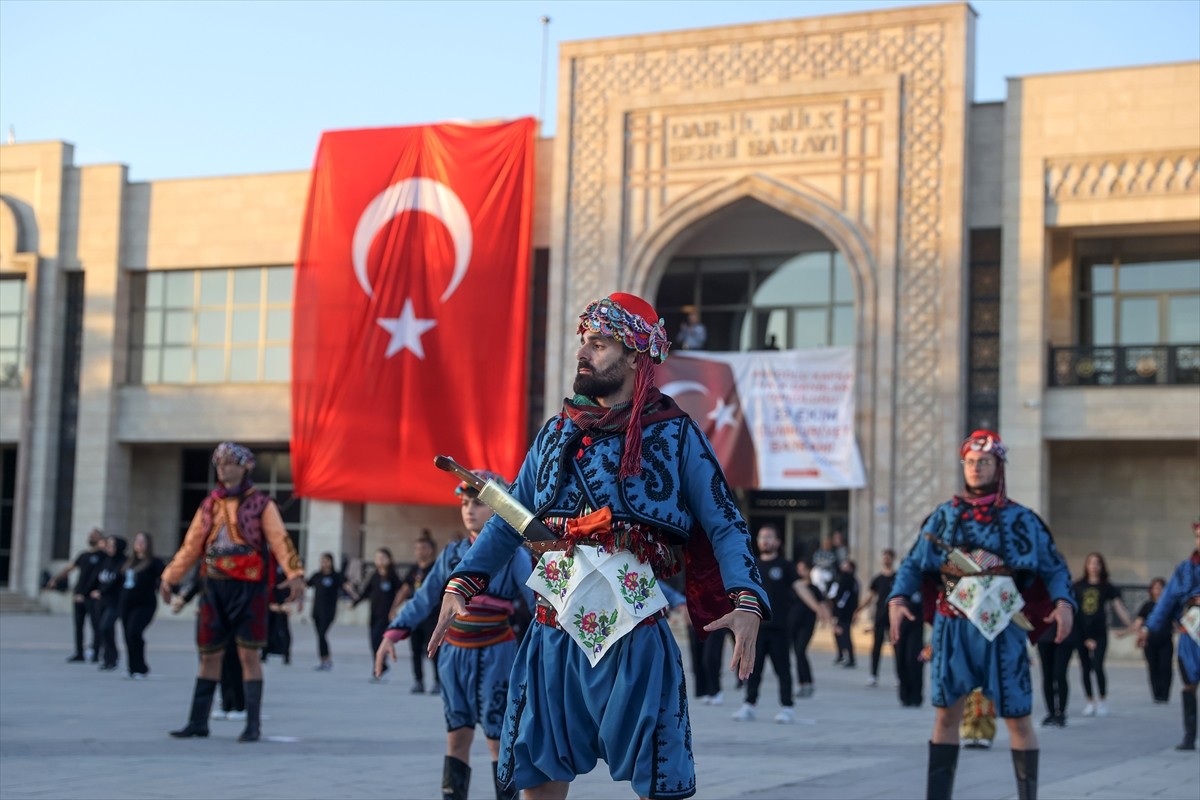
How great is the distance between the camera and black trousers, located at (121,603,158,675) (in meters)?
16.7

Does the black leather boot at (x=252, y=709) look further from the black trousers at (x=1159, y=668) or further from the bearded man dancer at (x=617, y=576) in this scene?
the black trousers at (x=1159, y=668)

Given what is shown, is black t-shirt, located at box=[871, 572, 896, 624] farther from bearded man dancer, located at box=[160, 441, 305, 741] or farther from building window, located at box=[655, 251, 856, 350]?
building window, located at box=[655, 251, 856, 350]

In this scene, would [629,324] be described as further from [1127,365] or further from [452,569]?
[1127,365]

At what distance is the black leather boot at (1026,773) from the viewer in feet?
25.8

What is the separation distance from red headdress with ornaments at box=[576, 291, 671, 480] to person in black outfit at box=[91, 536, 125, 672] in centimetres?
1362

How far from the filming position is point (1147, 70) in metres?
25.8

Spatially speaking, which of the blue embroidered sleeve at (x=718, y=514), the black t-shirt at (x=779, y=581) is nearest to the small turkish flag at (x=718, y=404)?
the black t-shirt at (x=779, y=581)

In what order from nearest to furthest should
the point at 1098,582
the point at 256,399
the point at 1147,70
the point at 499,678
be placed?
the point at 499,678 < the point at 1098,582 < the point at 1147,70 < the point at 256,399

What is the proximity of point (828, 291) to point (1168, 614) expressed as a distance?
1839 centimetres

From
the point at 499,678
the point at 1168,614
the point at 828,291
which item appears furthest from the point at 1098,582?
the point at 828,291

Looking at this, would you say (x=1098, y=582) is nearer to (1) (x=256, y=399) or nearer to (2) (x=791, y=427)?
(2) (x=791, y=427)

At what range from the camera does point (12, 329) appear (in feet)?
115

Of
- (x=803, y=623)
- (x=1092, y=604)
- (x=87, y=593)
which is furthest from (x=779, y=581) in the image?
(x=87, y=593)

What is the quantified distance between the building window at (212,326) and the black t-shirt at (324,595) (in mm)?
13531
